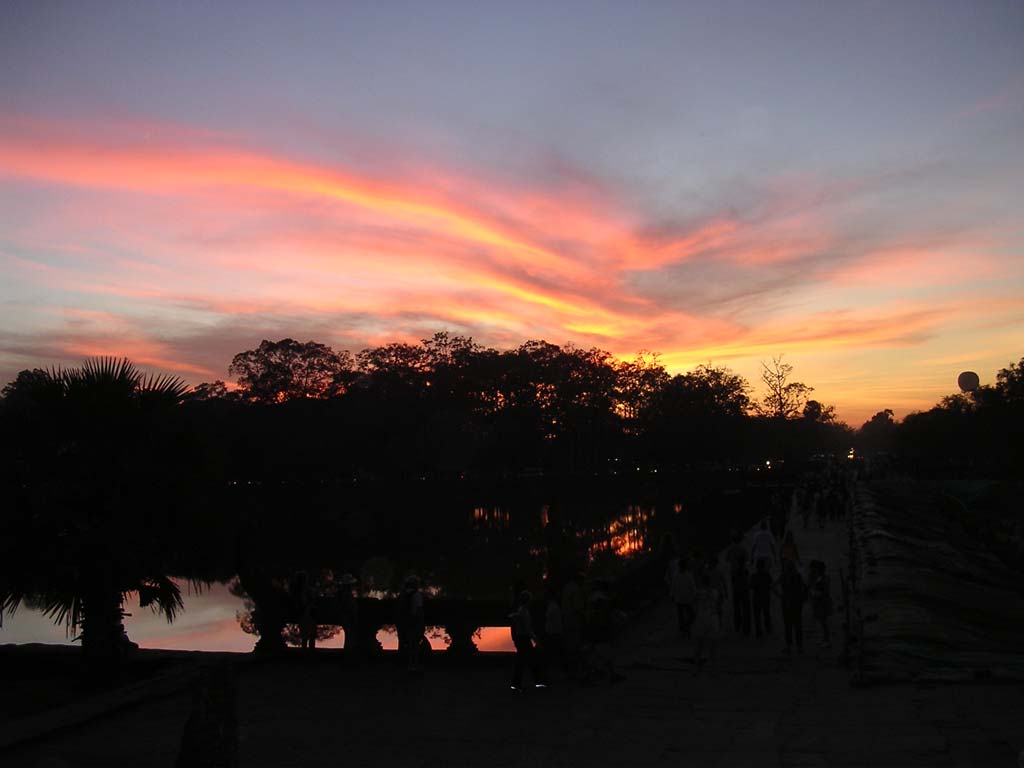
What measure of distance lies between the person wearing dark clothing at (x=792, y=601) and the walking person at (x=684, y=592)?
1.89 meters

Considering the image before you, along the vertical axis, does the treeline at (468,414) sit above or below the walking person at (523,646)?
above

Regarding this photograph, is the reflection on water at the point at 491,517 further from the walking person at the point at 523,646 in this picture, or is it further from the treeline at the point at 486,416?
the walking person at the point at 523,646

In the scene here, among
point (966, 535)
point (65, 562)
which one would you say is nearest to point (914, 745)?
point (65, 562)

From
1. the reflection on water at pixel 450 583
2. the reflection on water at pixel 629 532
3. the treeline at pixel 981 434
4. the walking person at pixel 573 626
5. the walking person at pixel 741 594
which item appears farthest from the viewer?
the treeline at pixel 981 434

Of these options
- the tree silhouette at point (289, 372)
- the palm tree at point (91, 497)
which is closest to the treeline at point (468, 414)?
the tree silhouette at point (289, 372)

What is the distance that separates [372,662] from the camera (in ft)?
45.6

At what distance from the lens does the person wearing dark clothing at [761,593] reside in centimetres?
1573

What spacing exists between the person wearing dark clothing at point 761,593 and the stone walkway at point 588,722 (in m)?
2.17

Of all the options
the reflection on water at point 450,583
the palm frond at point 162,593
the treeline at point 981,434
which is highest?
the treeline at point 981,434

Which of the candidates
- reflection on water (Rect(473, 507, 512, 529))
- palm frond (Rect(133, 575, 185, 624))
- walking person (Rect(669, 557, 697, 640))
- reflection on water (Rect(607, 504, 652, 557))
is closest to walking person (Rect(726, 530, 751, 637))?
walking person (Rect(669, 557, 697, 640))

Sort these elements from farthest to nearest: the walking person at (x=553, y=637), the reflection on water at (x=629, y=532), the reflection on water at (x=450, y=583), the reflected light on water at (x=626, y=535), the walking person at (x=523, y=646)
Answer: the reflection on water at (x=629, y=532)
the reflected light on water at (x=626, y=535)
the reflection on water at (x=450, y=583)
the walking person at (x=553, y=637)
the walking person at (x=523, y=646)

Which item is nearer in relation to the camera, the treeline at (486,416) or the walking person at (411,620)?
the walking person at (411,620)

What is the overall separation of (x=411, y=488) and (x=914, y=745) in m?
83.4

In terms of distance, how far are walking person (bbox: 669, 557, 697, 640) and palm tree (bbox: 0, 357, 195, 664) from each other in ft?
27.6
